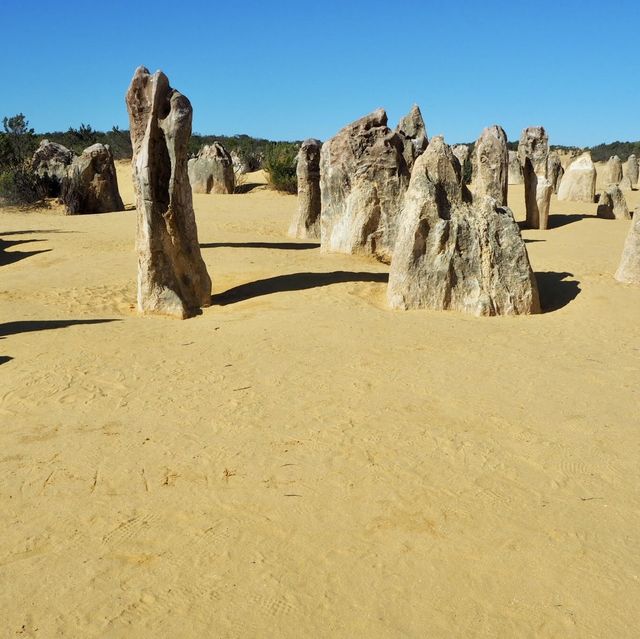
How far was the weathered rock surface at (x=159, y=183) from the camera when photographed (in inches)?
293

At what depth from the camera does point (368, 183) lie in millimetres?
10633

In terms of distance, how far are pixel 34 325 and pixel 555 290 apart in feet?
19.1

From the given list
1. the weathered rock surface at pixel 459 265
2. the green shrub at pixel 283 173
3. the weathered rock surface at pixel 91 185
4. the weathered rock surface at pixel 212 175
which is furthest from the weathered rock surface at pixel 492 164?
the weathered rock surface at pixel 212 175

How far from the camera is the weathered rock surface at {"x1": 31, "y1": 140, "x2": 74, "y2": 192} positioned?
1997cm

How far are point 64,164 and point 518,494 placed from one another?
788 inches

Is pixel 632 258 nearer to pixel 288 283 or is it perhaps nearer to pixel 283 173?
pixel 288 283

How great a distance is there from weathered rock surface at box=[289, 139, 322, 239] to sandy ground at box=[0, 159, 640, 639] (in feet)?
19.0

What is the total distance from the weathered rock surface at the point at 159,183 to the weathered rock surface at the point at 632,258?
17.1 ft

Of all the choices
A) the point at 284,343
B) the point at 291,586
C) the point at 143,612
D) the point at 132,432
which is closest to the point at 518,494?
the point at 291,586

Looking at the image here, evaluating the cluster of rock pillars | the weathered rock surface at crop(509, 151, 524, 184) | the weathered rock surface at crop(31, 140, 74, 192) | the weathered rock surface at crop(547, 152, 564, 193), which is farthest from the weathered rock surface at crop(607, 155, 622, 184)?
the weathered rock surface at crop(31, 140, 74, 192)

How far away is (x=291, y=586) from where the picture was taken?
297cm

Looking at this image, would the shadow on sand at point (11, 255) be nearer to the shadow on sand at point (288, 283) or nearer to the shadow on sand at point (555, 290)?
the shadow on sand at point (288, 283)

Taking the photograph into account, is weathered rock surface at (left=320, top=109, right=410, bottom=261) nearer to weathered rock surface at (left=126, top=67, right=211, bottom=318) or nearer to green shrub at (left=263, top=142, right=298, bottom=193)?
weathered rock surface at (left=126, top=67, right=211, bottom=318)

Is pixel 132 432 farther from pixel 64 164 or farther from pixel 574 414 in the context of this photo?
pixel 64 164
